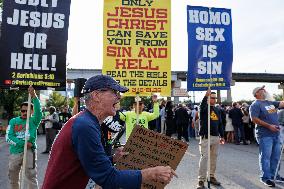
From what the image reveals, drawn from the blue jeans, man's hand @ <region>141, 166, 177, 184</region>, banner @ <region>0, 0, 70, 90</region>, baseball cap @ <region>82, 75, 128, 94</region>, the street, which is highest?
banner @ <region>0, 0, 70, 90</region>

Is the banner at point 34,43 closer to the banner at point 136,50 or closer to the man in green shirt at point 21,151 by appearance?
the man in green shirt at point 21,151

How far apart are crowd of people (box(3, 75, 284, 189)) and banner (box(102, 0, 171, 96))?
51cm

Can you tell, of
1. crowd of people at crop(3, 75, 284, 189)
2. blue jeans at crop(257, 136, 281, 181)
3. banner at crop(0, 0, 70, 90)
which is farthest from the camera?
blue jeans at crop(257, 136, 281, 181)

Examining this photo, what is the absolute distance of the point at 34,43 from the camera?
598cm

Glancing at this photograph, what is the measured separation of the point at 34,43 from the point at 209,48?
3.79 m

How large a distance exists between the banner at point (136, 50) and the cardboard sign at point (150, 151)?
468 centimetres

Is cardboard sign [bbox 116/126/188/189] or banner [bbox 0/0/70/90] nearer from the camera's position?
cardboard sign [bbox 116/126/188/189]

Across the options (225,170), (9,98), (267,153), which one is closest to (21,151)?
(267,153)

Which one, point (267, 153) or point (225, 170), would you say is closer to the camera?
point (267, 153)

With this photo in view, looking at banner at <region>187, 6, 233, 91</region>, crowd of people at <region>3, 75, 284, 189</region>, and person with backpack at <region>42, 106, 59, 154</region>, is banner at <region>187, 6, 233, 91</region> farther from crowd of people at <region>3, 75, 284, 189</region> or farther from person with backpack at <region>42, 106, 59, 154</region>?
person with backpack at <region>42, 106, 59, 154</region>

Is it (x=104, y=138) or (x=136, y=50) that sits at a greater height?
(x=136, y=50)

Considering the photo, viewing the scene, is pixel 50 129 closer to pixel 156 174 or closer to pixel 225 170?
pixel 225 170

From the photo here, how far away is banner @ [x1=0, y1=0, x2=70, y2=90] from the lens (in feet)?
19.2

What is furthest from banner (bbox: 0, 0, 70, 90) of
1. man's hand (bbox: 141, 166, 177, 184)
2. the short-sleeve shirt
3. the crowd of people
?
the short-sleeve shirt
